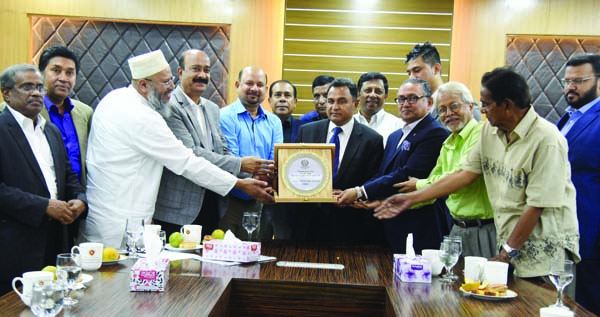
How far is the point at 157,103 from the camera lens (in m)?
3.52

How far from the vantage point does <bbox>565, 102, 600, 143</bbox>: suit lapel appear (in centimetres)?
334

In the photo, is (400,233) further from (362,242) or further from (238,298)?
(238,298)

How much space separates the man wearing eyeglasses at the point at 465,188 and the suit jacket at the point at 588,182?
539 mm

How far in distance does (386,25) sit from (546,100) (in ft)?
6.28

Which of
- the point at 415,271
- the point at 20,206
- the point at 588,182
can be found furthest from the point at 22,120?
the point at 588,182

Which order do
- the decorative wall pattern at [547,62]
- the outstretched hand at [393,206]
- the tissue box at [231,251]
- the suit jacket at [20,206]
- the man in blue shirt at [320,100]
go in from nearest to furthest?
the tissue box at [231,251] → the suit jacket at [20,206] → the outstretched hand at [393,206] → the man in blue shirt at [320,100] → the decorative wall pattern at [547,62]

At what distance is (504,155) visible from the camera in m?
2.71

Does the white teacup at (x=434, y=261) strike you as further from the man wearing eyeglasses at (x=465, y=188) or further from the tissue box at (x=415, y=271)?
the man wearing eyeglasses at (x=465, y=188)

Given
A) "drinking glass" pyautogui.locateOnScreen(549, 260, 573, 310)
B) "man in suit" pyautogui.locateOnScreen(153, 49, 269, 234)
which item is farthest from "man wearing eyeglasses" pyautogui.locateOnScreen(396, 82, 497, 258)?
"man in suit" pyautogui.locateOnScreen(153, 49, 269, 234)

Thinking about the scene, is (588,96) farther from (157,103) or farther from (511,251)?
(157,103)

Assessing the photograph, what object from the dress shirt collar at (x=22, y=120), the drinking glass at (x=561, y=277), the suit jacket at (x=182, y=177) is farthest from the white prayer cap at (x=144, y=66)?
the drinking glass at (x=561, y=277)

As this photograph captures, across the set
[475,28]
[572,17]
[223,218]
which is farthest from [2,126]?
[572,17]

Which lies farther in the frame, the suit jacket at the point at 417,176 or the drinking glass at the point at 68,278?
the suit jacket at the point at 417,176

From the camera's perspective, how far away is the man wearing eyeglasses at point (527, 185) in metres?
2.50
